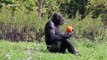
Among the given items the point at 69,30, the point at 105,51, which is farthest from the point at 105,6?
the point at 69,30

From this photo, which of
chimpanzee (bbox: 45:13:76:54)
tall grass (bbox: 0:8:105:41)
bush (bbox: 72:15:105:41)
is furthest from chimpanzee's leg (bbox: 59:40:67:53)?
bush (bbox: 72:15:105:41)

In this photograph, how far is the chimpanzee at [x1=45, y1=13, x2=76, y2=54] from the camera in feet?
40.4

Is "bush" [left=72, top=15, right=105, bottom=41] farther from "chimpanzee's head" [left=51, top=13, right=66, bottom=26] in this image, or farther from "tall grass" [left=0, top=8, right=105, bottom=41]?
"chimpanzee's head" [left=51, top=13, right=66, bottom=26]

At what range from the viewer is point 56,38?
40.5ft

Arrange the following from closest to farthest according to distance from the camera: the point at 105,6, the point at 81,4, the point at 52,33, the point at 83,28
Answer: the point at 52,33, the point at 83,28, the point at 105,6, the point at 81,4

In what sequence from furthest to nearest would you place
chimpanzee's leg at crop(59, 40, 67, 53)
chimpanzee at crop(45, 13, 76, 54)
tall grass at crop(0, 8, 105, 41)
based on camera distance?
tall grass at crop(0, 8, 105, 41) → chimpanzee's leg at crop(59, 40, 67, 53) → chimpanzee at crop(45, 13, 76, 54)

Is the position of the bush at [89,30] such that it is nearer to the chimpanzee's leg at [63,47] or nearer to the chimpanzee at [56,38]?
the chimpanzee's leg at [63,47]

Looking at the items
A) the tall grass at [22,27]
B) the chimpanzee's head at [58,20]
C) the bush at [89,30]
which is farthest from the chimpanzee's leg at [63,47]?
the bush at [89,30]

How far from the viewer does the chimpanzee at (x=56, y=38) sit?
12.3 m

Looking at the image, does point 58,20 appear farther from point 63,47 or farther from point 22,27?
point 22,27

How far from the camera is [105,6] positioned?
29469 millimetres

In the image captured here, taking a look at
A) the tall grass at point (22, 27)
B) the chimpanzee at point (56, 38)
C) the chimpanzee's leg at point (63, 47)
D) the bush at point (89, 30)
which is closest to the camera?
the chimpanzee at point (56, 38)

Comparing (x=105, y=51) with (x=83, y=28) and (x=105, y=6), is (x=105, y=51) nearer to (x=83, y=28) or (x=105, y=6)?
(x=83, y=28)

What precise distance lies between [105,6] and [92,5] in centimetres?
89
